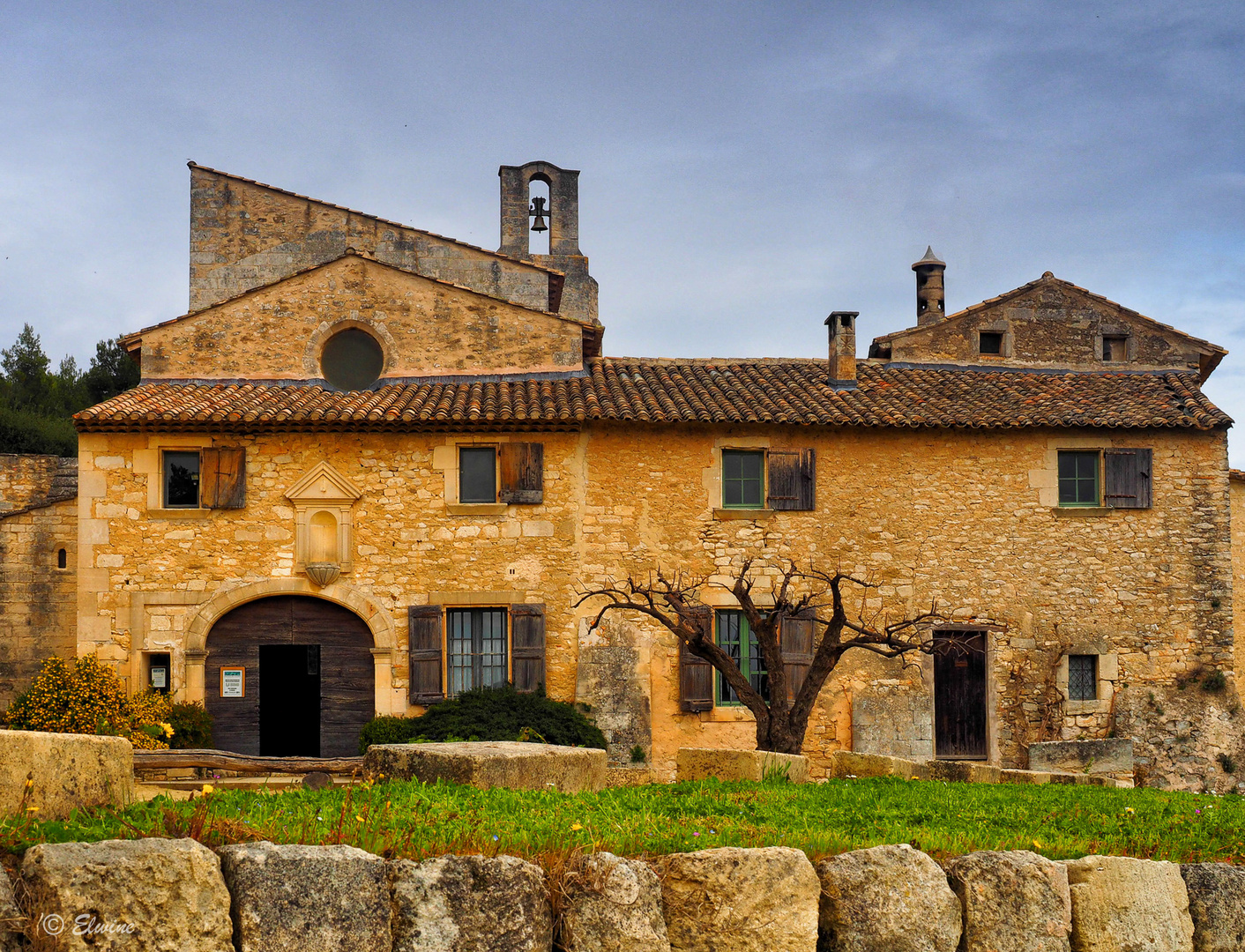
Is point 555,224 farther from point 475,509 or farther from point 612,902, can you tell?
point 612,902

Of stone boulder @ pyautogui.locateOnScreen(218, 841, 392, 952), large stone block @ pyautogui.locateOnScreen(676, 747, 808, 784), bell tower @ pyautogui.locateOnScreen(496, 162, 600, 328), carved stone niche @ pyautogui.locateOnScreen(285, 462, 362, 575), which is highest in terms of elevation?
bell tower @ pyautogui.locateOnScreen(496, 162, 600, 328)

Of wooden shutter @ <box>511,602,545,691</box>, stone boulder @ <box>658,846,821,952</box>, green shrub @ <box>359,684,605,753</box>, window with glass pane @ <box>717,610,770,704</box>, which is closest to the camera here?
stone boulder @ <box>658,846,821,952</box>

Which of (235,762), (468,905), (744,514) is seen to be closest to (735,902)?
(468,905)

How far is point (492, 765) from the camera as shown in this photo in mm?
7852

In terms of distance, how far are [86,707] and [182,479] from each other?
11.6 ft

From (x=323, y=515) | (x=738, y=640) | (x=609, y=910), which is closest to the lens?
(x=609, y=910)

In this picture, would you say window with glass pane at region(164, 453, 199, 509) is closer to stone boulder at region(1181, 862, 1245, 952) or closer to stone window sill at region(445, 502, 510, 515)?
stone window sill at region(445, 502, 510, 515)

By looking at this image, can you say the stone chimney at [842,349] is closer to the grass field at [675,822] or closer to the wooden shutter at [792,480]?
the wooden shutter at [792,480]

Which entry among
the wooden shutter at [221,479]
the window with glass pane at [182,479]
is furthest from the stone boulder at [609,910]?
the window with glass pane at [182,479]

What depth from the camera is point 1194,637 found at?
1848 centimetres

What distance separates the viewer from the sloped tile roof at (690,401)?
→ 17234 millimetres

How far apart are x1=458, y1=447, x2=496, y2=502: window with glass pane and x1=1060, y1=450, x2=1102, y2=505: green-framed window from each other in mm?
9030

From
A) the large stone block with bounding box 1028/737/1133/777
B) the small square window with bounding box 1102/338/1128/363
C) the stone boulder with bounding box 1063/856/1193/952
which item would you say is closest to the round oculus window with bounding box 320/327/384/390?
the large stone block with bounding box 1028/737/1133/777

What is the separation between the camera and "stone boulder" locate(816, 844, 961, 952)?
639 centimetres
